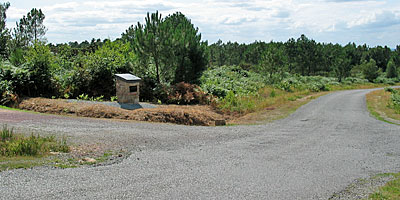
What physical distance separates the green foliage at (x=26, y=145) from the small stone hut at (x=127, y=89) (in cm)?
700

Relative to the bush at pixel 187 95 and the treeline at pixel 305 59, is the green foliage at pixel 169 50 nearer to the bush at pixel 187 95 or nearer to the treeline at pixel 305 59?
the bush at pixel 187 95

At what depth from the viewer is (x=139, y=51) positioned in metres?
18.7

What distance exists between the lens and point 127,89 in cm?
1519

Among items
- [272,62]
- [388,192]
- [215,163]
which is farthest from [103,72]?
[272,62]

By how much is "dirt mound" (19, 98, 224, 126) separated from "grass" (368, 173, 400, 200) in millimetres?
7877

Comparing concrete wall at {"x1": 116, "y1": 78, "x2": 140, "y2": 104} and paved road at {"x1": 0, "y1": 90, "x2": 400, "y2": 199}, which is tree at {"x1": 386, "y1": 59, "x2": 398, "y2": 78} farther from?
concrete wall at {"x1": 116, "y1": 78, "x2": 140, "y2": 104}

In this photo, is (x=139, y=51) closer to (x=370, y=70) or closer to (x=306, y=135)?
(x=306, y=135)

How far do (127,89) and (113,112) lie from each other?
2.07m

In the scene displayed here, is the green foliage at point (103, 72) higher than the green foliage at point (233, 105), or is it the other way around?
the green foliage at point (103, 72)

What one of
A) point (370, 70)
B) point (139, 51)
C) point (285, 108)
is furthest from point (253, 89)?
point (370, 70)

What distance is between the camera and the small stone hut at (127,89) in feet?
49.7

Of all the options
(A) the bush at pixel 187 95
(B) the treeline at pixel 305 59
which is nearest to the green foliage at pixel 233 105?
A: (A) the bush at pixel 187 95

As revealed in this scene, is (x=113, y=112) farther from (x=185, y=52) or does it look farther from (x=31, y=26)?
(x=31, y=26)

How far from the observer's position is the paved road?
5566 mm
